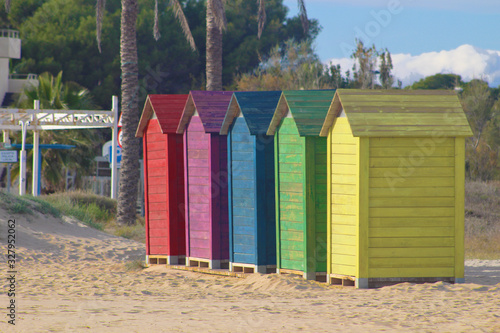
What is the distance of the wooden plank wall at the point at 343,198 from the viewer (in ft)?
26.6

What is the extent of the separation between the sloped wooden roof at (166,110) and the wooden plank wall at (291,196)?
2.02m

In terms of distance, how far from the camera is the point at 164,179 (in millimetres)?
10359

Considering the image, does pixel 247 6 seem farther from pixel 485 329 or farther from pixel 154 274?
pixel 485 329

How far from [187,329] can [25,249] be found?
685 cm

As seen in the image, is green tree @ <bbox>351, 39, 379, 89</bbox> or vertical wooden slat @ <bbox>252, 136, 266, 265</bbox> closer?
vertical wooden slat @ <bbox>252, 136, 266, 265</bbox>

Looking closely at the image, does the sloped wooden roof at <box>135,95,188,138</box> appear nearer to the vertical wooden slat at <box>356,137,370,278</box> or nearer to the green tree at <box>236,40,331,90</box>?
the vertical wooden slat at <box>356,137,370,278</box>

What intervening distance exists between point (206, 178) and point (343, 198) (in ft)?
7.61

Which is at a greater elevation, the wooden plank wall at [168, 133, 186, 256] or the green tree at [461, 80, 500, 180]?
the green tree at [461, 80, 500, 180]

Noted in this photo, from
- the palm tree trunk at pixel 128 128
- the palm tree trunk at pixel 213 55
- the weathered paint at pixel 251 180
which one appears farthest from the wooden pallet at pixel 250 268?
the palm tree trunk at pixel 213 55

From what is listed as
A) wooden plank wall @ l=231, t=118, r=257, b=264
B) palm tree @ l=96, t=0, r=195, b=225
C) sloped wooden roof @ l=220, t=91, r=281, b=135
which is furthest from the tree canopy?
wooden plank wall @ l=231, t=118, r=257, b=264

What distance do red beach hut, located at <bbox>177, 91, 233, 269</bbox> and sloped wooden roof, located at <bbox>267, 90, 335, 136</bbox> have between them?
103 cm

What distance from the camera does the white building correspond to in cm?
3084

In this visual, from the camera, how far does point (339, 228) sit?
830 centimetres

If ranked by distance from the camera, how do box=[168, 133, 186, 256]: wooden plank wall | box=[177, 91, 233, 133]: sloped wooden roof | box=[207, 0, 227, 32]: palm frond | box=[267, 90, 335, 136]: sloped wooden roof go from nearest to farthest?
box=[267, 90, 335, 136]: sloped wooden roof
box=[177, 91, 233, 133]: sloped wooden roof
box=[168, 133, 186, 256]: wooden plank wall
box=[207, 0, 227, 32]: palm frond
